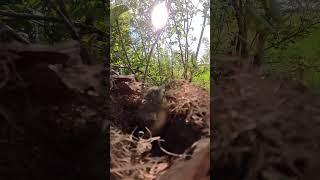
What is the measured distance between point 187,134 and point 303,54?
12.0 inches

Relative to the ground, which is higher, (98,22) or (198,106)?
(98,22)

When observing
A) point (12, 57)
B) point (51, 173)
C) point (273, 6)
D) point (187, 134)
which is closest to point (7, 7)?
point (12, 57)

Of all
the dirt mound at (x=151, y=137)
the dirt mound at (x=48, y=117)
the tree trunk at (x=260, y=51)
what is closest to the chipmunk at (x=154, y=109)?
the dirt mound at (x=151, y=137)

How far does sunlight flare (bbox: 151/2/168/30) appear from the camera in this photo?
100cm

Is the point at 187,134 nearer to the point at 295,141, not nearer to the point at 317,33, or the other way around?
the point at 295,141

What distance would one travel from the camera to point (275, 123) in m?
0.70

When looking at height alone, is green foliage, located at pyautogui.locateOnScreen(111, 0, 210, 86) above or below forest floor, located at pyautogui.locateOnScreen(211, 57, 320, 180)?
above

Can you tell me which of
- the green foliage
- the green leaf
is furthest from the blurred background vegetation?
the green leaf

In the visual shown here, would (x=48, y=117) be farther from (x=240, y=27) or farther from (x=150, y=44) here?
(x=240, y=27)

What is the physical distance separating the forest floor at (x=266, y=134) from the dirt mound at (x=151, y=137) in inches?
2.2

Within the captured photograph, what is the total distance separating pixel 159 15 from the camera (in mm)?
1012

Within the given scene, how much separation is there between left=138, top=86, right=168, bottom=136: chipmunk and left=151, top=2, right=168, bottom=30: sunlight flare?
0.19 m

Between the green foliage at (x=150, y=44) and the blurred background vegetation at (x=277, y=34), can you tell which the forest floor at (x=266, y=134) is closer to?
the blurred background vegetation at (x=277, y=34)

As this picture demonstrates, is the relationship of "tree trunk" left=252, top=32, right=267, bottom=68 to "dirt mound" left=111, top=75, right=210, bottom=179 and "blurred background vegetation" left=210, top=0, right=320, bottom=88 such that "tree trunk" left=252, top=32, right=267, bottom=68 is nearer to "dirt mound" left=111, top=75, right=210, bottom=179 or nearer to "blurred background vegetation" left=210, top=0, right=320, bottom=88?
"blurred background vegetation" left=210, top=0, right=320, bottom=88
